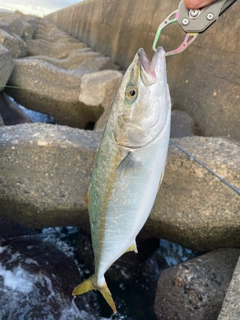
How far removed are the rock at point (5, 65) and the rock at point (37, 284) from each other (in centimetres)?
255

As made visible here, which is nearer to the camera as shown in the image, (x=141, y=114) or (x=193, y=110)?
(x=141, y=114)

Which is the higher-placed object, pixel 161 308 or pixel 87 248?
pixel 161 308

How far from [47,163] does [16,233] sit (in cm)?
81

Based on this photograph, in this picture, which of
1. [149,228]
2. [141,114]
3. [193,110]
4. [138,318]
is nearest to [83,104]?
[193,110]

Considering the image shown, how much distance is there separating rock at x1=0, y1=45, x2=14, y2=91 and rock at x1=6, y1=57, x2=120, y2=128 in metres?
0.30

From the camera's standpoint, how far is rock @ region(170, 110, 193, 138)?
4.18m

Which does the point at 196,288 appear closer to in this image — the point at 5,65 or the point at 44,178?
the point at 44,178

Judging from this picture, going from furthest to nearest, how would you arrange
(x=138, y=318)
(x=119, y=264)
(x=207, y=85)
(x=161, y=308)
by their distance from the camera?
(x=207, y=85) < (x=119, y=264) < (x=138, y=318) < (x=161, y=308)

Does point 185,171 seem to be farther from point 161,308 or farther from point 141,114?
point 141,114

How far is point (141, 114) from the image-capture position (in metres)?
1.76

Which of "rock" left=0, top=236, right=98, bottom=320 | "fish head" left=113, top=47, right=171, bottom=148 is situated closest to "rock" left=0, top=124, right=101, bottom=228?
"rock" left=0, top=236, right=98, bottom=320

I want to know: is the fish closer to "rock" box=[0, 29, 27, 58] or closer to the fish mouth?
the fish mouth

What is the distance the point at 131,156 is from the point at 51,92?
398 centimetres

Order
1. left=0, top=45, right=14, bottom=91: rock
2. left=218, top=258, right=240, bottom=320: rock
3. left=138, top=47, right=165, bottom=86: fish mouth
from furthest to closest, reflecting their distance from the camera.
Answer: left=0, top=45, right=14, bottom=91: rock, left=218, top=258, right=240, bottom=320: rock, left=138, top=47, right=165, bottom=86: fish mouth
